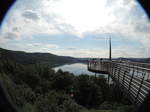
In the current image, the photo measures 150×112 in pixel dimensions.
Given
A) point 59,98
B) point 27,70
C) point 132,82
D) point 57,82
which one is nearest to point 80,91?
point 57,82

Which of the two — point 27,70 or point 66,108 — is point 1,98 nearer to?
point 66,108

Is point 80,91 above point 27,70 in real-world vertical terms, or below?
below

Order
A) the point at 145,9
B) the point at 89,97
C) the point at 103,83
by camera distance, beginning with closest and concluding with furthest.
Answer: the point at 145,9, the point at 89,97, the point at 103,83

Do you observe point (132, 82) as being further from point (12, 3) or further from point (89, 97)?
point (89, 97)

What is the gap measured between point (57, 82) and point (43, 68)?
1193cm

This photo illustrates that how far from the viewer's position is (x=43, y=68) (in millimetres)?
57719

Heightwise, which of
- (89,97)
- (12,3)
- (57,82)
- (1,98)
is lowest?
(89,97)

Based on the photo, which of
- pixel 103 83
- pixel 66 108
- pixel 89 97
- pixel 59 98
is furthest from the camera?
pixel 103 83

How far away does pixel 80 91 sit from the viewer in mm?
44656

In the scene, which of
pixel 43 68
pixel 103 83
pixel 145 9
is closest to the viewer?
pixel 145 9

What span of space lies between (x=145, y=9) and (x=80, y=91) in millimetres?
43770

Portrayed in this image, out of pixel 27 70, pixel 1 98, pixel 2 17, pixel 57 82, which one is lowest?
pixel 57 82

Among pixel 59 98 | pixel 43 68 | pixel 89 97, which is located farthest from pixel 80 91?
pixel 59 98

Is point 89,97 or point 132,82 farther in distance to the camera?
point 89,97
